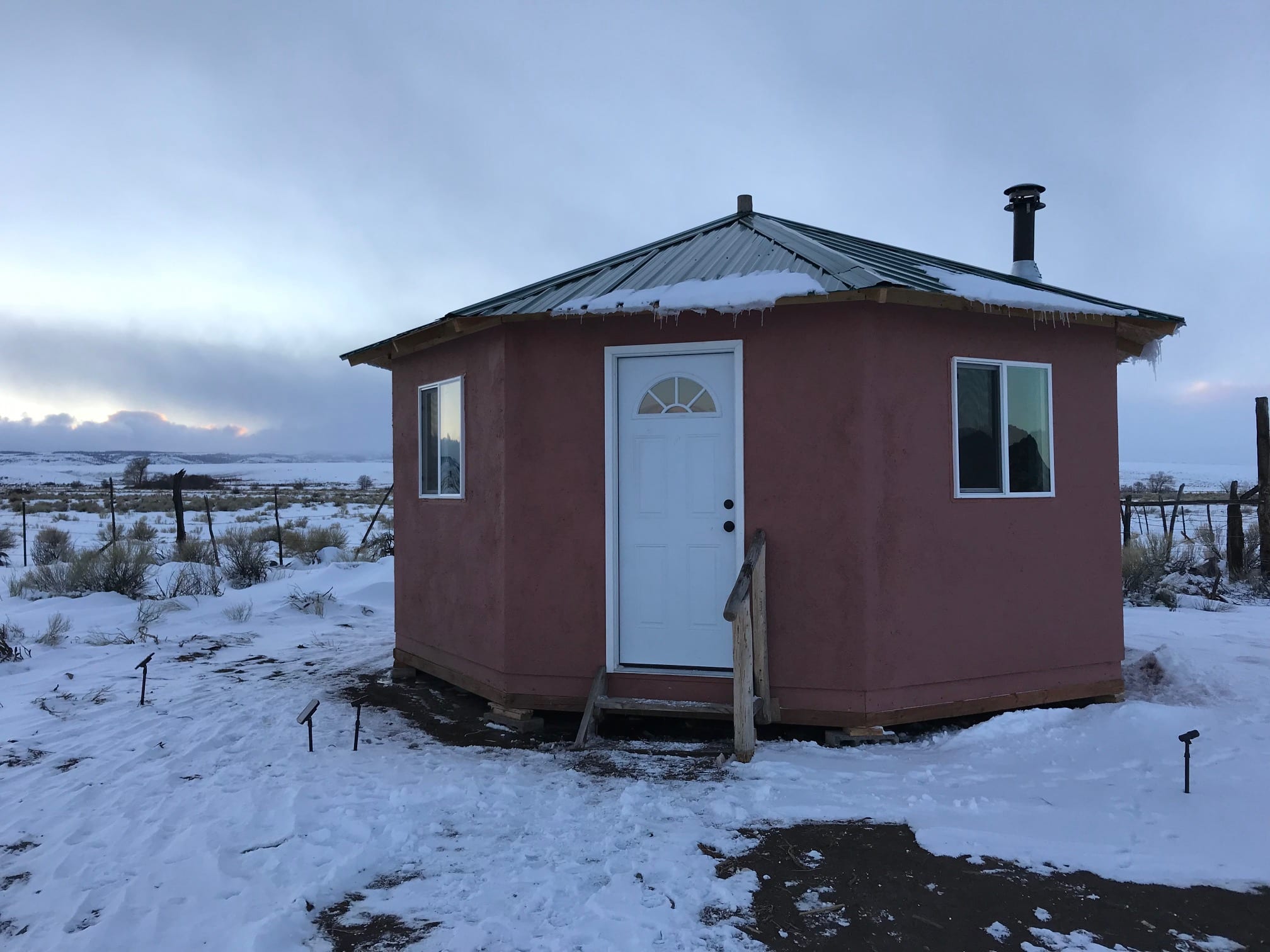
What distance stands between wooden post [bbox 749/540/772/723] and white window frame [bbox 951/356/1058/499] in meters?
1.55

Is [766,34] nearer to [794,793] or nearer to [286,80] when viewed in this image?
[286,80]

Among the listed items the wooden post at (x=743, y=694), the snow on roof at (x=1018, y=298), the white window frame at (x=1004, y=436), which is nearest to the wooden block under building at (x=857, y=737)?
the wooden post at (x=743, y=694)

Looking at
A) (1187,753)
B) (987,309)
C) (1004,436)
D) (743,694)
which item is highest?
(987,309)

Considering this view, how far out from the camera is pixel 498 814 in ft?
14.1

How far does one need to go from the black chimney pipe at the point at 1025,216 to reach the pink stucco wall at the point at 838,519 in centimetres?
254

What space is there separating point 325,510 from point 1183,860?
35.8 metres

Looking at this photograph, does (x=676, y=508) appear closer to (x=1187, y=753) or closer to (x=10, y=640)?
(x=1187, y=753)

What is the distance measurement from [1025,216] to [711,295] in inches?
201

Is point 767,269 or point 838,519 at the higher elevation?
point 767,269

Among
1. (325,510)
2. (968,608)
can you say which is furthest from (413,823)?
(325,510)

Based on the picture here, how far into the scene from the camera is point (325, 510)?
35344mm

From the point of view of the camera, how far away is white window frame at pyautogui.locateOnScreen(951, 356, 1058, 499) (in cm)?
572

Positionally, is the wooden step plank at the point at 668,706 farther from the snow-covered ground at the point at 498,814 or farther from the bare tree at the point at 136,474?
the bare tree at the point at 136,474

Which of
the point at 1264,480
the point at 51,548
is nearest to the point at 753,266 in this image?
the point at 1264,480
